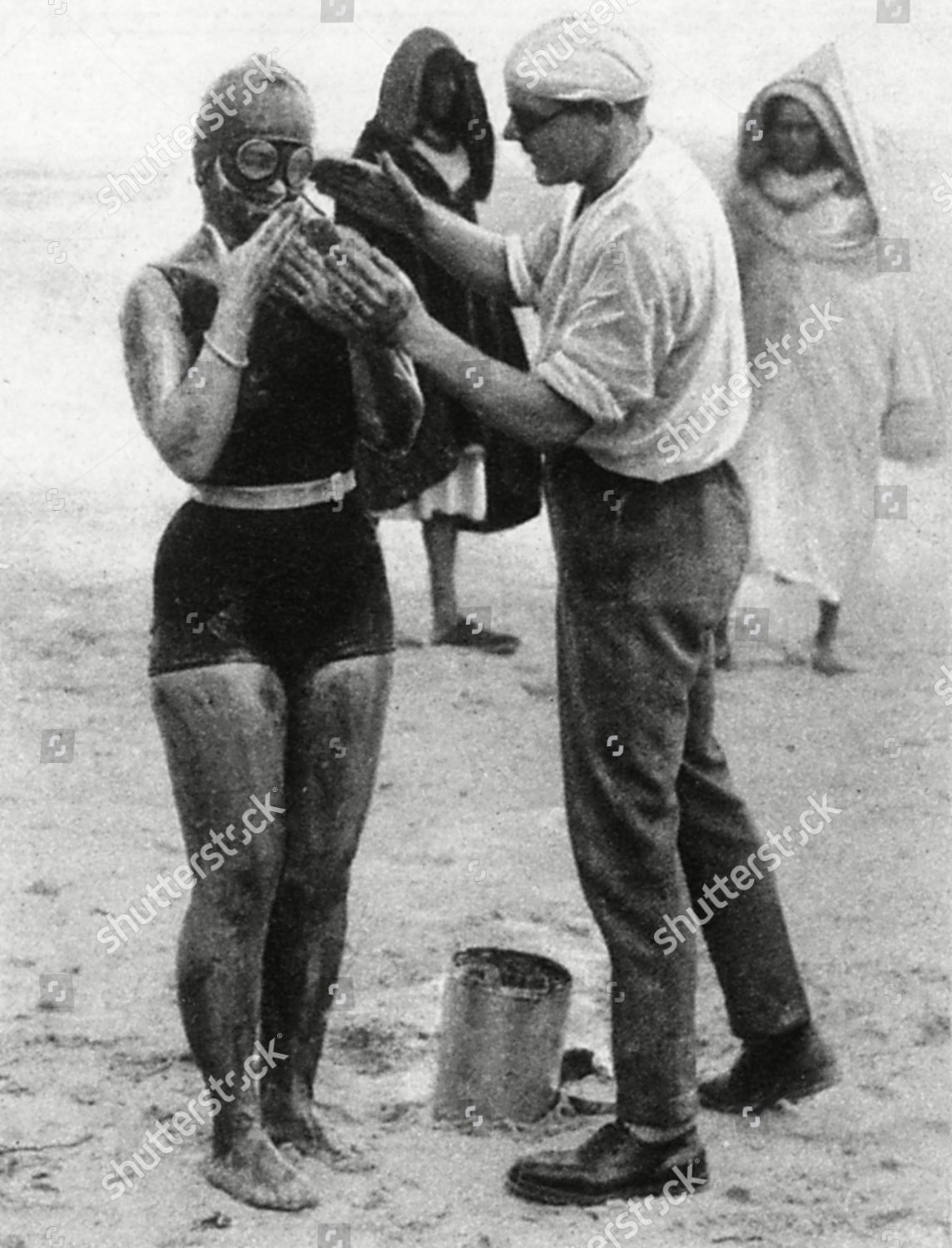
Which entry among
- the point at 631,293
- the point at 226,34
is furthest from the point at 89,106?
the point at 631,293

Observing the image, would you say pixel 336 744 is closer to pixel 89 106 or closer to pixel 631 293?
pixel 631 293

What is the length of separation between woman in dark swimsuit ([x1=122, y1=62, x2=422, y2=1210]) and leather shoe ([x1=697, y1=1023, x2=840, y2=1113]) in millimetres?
1046

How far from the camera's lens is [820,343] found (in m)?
7.24

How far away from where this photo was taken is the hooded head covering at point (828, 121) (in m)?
5.75

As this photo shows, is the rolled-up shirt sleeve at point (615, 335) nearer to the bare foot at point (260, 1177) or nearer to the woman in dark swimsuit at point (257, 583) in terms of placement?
the woman in dark swimsuit at point (257, 583)

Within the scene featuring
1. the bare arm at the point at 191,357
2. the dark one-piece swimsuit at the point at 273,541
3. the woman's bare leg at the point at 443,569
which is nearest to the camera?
the bare arm at the point at 191,357

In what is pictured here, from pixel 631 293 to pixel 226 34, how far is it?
1.48 meters

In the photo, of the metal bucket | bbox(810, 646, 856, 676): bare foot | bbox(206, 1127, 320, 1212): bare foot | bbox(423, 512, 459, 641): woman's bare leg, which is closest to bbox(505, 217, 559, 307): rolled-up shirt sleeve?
the metal bucket

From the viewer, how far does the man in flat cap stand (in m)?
4.28

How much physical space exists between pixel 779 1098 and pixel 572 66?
2347mm

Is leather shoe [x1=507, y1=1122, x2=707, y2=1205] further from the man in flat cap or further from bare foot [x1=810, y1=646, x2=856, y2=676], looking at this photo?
bare foot [x1=810, y1=646, x2=856, y2=676]

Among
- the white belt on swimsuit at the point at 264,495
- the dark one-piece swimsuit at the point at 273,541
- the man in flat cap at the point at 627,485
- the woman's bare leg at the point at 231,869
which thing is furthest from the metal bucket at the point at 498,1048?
the white belt on swimsuit at the point at 264,495

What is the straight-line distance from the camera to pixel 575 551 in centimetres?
450

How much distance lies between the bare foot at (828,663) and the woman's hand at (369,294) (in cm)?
275
